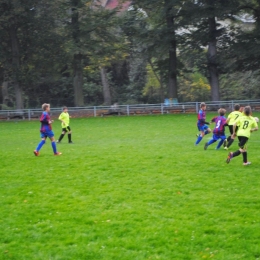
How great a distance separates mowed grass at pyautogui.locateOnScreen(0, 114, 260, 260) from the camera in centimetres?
776

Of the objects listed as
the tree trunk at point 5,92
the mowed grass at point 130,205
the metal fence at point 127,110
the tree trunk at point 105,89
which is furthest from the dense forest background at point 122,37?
the mowed grass at point 130,205

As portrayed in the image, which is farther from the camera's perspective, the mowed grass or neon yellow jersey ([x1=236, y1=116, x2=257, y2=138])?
neon yellow jersey ([x1=236, y1=116, x2=257, y2=138])

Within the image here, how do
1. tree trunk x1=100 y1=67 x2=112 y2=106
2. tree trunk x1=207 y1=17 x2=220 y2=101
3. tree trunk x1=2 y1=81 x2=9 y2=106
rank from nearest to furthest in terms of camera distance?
tree trunk x1=207 y1=17 x2=220 y2=101
tree trunk x1=2 y1=81 x2=9 y2=106
tree trunk x1=100 y1=67 x2=112 y2=106

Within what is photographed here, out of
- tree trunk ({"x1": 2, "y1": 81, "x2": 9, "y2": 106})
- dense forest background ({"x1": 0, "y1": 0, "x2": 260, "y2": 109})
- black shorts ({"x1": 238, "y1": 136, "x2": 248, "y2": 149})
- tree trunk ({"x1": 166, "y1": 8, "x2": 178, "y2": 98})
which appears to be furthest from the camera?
tree trunk ({"x1": 2, "y1": 81, "x2": 9, "y2": 106})

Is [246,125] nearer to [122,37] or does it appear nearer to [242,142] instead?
[242,142]

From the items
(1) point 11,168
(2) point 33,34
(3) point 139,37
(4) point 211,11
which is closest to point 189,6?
(4) point 211,11

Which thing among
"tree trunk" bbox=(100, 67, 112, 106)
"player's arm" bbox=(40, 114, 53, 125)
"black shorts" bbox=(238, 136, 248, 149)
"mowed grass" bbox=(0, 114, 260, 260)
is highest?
"tree trunk" bbox=(100, 67, 112, 106)

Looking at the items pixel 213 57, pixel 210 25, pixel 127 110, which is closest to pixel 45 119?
pixel 127 110

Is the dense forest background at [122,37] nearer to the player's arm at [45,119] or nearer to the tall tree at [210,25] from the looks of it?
→ the tall tree at [210,25]

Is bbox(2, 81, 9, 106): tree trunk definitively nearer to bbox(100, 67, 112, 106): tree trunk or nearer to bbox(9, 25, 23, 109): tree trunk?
bbox(9, 25, 23, 109): tree trunk

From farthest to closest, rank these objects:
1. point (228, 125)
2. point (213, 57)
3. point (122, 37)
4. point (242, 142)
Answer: point (122, 37), point (213, 57), point (228, 125), point (242, 142)

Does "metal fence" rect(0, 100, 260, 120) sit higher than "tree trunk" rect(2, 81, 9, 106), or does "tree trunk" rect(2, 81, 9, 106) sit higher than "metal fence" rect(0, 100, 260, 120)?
"tree trunk" rect(2, 81, 9, 106)

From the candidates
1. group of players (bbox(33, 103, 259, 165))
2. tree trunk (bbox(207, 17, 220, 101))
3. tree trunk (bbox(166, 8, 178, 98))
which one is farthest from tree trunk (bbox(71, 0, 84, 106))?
group of players (bbox(33, 103, 259, 165))

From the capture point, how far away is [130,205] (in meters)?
9.94
